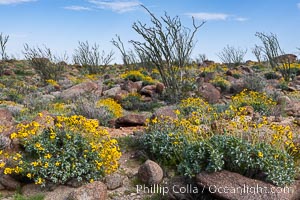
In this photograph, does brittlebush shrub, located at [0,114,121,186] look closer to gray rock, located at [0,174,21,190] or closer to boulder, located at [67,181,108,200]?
gray rock, located at [0,174,21,190]

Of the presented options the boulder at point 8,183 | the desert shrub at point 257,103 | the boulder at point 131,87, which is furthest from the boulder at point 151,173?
the boulder at point 131,87

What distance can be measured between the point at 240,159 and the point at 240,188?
0.36 meters

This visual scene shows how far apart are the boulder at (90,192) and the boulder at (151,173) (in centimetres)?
65

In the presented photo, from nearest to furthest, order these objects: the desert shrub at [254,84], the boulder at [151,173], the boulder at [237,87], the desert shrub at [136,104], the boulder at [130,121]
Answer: the boulder at [151,173], the boulder at [130,121], the desert shrub at [136,104], the desert shrub at [254,84], the boulder at [237,87]

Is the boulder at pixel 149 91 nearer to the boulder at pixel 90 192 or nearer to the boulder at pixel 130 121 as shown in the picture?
the boulder at pixel 130 121

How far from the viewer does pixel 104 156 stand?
18.2ft

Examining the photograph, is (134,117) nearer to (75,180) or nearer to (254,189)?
(75,180)

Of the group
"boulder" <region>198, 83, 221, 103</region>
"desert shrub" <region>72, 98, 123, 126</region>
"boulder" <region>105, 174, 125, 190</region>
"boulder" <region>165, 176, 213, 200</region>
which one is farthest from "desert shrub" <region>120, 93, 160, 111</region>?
"boulder" <region>165, 176, 213, 200</region>

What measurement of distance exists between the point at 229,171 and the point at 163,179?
1.20 meters

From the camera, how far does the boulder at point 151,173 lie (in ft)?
17.8

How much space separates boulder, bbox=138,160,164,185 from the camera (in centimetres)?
544

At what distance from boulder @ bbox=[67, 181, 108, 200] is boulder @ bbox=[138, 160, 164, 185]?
65 cm

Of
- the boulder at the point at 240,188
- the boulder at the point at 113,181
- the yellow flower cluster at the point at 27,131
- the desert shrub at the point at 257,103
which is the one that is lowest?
the boulder at the point at 113,181

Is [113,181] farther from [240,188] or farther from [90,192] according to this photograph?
[240,188]
